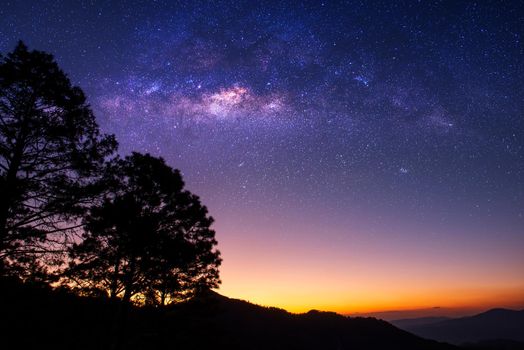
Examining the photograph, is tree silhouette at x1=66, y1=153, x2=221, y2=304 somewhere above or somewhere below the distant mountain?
above

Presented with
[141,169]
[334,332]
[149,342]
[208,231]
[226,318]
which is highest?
[141,169]

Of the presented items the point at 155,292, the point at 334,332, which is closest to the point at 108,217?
the point at 155,292

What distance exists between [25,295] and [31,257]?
226 cm

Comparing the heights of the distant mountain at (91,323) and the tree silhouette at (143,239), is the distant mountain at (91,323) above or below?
below

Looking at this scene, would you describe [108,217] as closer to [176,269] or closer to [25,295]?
[25,295]

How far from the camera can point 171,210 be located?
644 inches

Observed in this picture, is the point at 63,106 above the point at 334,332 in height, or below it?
above

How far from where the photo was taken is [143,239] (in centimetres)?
1468

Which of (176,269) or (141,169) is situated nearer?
(141,169)

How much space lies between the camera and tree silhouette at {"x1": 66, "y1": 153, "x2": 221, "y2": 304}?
13656 millimetres

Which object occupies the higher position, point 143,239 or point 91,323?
point 143,239

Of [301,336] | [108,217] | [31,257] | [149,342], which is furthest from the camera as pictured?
[301,336]

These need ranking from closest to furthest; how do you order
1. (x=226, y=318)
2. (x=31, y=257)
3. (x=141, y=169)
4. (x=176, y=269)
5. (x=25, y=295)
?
(x=31, y=257)
(x=25, y=295)
(x=141, y=169)
(x=176, y=269)
(x=226, y=318)

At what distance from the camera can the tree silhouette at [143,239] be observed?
13.7 m
